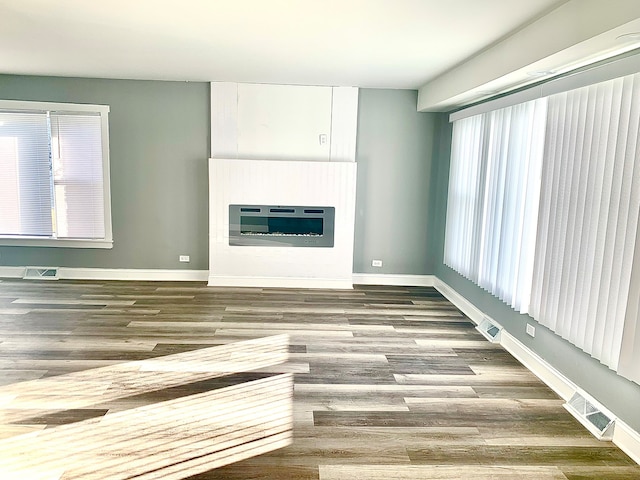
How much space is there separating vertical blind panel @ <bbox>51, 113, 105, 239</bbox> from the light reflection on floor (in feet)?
10.2

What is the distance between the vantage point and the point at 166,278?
20.6 feet

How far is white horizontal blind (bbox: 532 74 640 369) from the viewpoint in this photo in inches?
109

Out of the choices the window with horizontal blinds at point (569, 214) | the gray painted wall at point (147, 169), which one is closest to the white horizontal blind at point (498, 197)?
the window with horizontal blinds at point (569, 214)

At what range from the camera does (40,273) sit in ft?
20.0

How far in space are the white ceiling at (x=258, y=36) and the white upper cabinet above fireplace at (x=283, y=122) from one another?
0.54m

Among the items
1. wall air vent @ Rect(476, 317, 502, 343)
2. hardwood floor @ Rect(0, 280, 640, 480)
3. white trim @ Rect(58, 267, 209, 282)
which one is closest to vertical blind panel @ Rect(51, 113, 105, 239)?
white trim @ Rect(58, 267, 209, 282)

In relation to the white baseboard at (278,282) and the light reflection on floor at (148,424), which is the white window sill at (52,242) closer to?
the white baseboard at (278,282)

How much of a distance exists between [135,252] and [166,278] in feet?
1.69

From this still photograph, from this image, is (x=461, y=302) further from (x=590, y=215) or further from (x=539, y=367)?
(x=590, y=215)

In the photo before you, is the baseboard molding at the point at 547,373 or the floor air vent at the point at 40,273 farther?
the floor air vent at the point at 40,273

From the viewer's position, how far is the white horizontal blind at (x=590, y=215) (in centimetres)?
276

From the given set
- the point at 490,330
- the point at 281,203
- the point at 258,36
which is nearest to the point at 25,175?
the point at 281,203

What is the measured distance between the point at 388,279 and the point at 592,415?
11.8ft

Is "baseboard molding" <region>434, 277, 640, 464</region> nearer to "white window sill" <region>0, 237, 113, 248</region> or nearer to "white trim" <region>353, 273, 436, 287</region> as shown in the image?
"white trim" <region>353, 273, 436, 287</region>
